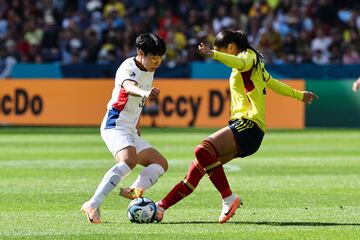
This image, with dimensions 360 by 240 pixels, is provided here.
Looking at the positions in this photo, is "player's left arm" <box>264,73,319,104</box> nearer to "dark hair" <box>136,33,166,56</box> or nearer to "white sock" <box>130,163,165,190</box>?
"dark hair" <box>136,33,166,56</box>

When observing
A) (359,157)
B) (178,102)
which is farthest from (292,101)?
(359,157)

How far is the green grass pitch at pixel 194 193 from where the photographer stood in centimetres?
954

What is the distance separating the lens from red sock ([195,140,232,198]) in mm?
10266

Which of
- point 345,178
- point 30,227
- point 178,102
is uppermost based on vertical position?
point 30,227

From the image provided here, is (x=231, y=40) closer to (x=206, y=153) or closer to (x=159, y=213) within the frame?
(x=206, y=153)

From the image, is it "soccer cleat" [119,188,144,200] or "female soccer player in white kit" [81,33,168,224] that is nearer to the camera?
"female soccer player in white kit" [81,33,168,224]

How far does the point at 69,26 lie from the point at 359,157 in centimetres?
1459

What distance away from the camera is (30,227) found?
382 inches

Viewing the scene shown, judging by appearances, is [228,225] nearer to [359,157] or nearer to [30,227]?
[30,227]

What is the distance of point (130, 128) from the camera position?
10.4 m

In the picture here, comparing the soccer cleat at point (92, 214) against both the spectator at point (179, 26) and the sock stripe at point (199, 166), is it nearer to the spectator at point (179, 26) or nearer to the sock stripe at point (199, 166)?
the sock stripe at point (199, 166)

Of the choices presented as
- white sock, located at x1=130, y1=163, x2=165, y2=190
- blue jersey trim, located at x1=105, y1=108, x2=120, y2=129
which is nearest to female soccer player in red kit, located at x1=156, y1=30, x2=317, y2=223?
white sock, located at x1=130, y1=163, x2=165, y2=190

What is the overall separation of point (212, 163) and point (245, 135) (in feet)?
1.38

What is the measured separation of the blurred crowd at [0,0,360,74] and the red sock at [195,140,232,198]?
1793 centimetres
